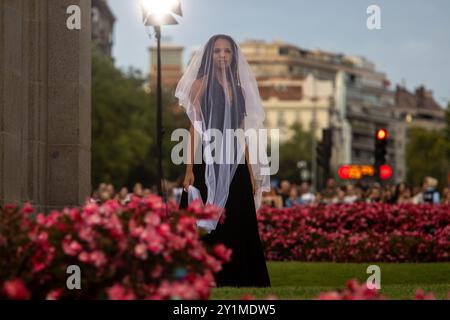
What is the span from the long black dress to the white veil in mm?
106

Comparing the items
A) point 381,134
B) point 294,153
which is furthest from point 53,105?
point 294,153

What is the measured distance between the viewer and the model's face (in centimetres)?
1465

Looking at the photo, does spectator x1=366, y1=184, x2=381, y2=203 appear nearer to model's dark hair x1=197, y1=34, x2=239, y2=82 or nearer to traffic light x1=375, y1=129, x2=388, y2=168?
traffic light x1=375, y1=129, x2=388, y2=168

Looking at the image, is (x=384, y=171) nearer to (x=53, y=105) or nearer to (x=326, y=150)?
(x=326, y=150)

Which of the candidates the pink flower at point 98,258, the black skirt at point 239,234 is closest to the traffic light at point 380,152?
the black skirt at point 239,234

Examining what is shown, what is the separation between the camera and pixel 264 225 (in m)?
28.2

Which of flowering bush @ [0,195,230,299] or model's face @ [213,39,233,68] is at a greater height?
model's face @ [213,39,233,68]

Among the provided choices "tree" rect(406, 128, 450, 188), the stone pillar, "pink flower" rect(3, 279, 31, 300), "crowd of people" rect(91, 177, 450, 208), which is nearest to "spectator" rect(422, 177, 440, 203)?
"crowd of people" rect(91, 177, 450, 208)

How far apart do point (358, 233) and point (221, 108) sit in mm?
12892

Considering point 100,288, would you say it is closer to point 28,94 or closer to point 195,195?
point 195,195

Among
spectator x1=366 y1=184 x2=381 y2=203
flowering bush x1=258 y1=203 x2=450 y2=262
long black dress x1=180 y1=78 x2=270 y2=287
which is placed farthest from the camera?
spectator x1=366 y1=184 x2=381 y2=203

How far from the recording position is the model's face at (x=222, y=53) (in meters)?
14.6

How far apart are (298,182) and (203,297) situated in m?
169
